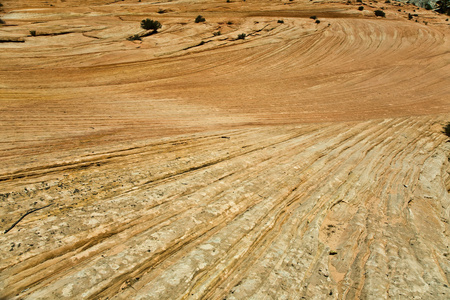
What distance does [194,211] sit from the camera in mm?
4340

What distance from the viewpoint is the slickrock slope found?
3410 mm

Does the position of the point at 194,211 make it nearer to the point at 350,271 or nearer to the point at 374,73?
the point at 350,271

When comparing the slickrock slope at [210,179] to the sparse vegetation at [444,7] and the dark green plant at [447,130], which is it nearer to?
the dark green plant at [447,130]

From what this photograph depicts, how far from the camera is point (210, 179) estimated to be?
17.2ft

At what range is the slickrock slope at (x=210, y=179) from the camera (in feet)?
11.2

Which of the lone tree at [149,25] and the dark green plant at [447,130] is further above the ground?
the lone tree at [149,25]

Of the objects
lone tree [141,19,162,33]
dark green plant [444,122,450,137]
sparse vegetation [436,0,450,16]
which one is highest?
sparse vegetation [436,0,450,16]

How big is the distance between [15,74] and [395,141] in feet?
39.6

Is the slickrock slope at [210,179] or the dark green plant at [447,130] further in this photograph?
the dark green plant at [447,130]

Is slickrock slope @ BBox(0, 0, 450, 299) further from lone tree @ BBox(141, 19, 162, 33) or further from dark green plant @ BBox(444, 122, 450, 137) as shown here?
lone tree @ BBox(141, 19, 162, 33)

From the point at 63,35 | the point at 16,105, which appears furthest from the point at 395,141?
the point at 63,35

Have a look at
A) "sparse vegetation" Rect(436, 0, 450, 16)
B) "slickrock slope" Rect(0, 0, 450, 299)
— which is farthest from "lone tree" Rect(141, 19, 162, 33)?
"sparse vegetation" Rect(436, 0, 450, 16)

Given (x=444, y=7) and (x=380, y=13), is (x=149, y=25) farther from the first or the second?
(x=444, y=7)

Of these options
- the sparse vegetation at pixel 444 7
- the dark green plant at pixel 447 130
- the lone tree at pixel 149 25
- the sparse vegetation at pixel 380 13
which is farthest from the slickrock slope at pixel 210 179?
the sparse vegetation at pixel 444 7
